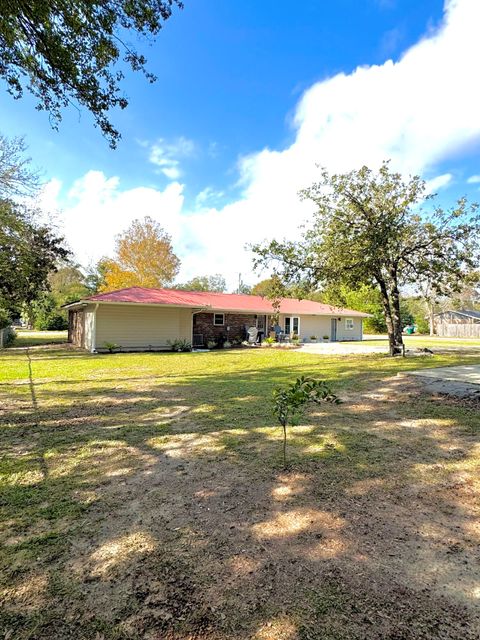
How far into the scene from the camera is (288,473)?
3.46 meters

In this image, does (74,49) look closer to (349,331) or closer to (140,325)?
(140,325)

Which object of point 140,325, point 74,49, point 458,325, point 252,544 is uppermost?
point 74,49

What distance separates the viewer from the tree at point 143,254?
99.3 ft

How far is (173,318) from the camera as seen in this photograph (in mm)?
18188

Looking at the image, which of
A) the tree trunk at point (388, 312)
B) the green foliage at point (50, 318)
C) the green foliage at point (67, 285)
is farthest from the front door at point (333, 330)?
the green foliage at point (50, 318)

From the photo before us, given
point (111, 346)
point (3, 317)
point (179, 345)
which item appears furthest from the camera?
point (3, 317)

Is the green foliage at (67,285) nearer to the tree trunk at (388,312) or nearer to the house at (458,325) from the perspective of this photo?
the tree trunk at (388,312)

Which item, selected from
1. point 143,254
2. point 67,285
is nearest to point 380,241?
point 143,254

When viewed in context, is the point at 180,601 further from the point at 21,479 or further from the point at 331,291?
the point at 331,291

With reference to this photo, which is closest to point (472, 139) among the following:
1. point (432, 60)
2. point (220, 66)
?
point (432, 60)

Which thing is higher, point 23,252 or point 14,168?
point 14,168

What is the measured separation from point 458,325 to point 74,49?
4585 cm

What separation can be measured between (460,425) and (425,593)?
375 centimetres

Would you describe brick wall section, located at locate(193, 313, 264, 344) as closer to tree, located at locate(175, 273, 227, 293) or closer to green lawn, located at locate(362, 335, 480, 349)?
green lawn, located at locate(362, 335, 480, 349)
